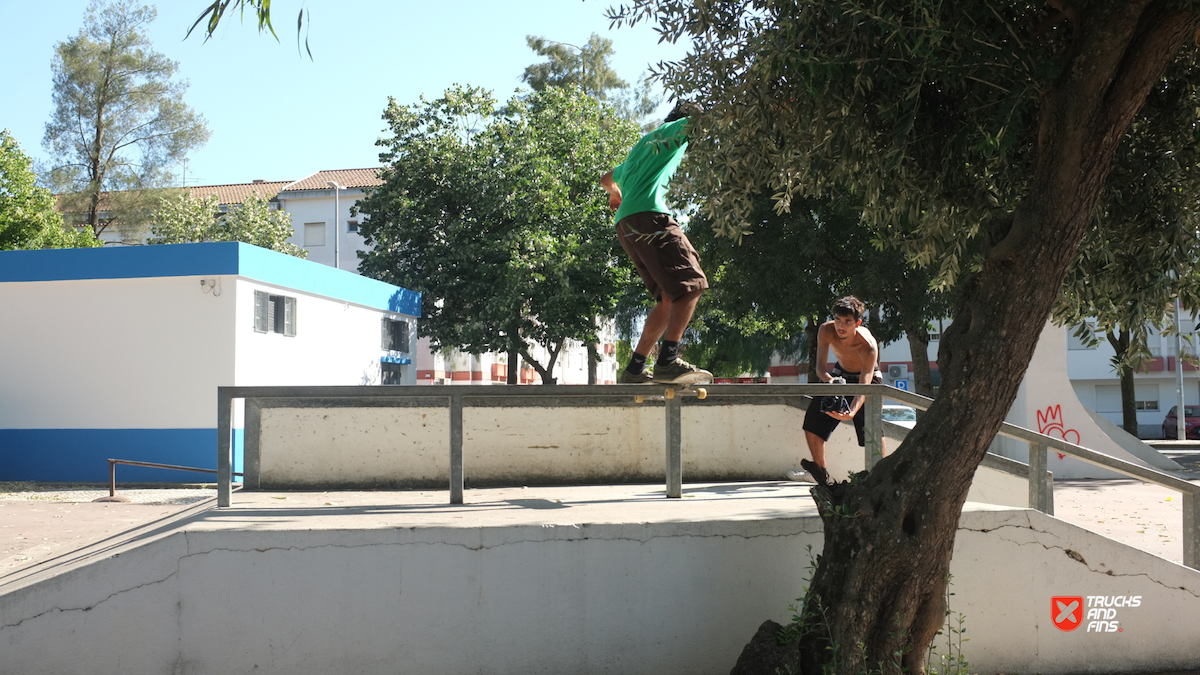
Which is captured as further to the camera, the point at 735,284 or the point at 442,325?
the point at 442,325

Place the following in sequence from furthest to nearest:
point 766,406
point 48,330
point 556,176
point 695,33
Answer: point 556,176
point 48,330
point 766,406
point 695,33

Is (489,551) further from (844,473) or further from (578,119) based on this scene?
(578,119)

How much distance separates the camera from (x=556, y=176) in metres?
29.5

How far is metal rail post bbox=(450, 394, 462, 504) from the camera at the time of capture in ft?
16.3

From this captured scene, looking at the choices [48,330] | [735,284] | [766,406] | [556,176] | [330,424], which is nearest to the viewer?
[330,424]

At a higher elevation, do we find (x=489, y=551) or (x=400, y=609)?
(x=489, y=551)

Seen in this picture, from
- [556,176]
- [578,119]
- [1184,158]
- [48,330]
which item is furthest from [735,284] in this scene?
[1184,158]

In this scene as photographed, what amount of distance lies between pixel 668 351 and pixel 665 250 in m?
0.57

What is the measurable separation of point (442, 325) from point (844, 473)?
25176 mm

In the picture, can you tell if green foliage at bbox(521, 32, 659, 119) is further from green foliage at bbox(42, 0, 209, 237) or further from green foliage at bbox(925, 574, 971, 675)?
green foliage at bbox(925, 574, 971, 675)

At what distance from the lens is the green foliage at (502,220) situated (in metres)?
28.3

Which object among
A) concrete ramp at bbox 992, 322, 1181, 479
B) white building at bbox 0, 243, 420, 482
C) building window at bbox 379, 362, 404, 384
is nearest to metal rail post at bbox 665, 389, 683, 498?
concrete ramp at bbox 992, 322, 1181, 479

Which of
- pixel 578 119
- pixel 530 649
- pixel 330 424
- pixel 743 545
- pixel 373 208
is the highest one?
pixel 578 119

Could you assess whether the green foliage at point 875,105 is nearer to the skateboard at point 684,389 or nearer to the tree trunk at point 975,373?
the tree trunk at point 975,373
